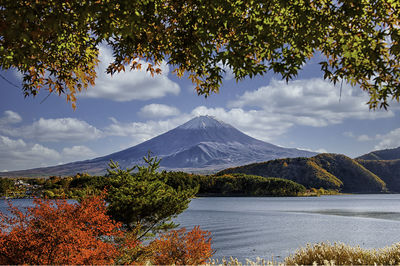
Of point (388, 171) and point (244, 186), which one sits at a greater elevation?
point (388, 171)

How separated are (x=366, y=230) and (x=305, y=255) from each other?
30.8 metres

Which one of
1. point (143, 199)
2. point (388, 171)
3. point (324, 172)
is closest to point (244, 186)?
point (324, 172)

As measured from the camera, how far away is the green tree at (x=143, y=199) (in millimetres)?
14089

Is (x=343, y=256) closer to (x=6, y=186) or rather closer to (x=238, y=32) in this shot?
(x=238, y=32)

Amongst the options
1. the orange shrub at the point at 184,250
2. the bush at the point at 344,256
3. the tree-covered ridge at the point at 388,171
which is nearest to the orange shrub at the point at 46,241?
the orange shrub at the point at 184,250

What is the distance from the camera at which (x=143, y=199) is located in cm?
1405

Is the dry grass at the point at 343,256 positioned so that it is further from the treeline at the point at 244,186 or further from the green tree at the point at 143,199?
the treeline at the point at 244,186

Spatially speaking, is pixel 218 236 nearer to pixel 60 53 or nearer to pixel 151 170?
pixel 151 170

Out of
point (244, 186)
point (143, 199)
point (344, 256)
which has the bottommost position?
point (244, 186)

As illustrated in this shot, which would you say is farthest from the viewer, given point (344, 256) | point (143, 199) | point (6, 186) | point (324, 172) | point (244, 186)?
point (324, 172)

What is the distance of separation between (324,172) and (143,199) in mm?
130881

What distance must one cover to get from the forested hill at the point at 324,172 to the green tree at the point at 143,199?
114m

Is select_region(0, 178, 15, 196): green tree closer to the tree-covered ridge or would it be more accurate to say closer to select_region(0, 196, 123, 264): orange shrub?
select_region(0, 196, 123, 264): orange shrub

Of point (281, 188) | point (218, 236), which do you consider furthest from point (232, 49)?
point (281, 188)
